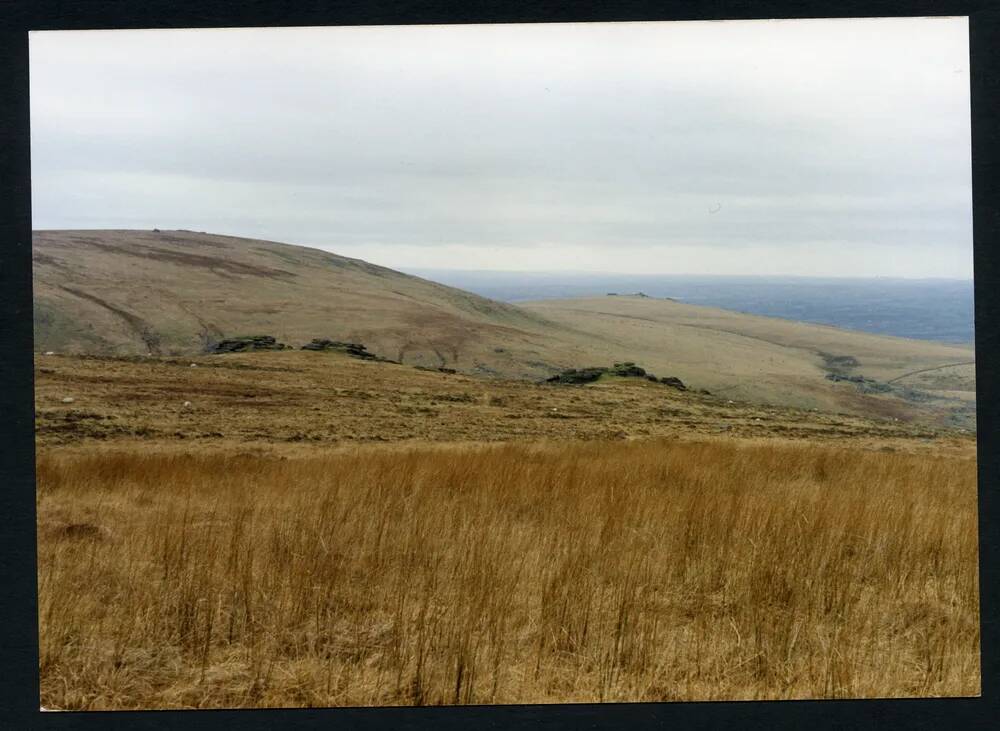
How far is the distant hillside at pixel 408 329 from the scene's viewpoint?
32062mm

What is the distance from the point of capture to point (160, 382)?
60.0ft

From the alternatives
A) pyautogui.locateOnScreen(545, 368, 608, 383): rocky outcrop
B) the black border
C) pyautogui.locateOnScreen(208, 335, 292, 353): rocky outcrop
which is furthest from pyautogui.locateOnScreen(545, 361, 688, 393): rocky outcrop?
the black border

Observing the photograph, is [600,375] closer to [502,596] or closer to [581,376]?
[581,376]

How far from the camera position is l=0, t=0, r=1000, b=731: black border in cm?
372

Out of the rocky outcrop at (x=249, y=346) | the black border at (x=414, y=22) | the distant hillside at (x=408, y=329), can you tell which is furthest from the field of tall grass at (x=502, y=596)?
the rocky outcrop at (x=249, y=346)

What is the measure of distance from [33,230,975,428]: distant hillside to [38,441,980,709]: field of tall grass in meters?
19.1

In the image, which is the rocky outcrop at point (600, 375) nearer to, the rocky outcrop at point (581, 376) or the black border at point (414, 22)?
the rocky outcrop at point (581, 376)

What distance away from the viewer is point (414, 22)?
4008 mm

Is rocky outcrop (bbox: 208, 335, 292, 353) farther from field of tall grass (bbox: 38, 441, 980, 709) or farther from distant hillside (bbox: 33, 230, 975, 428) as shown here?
field of tall grass (bbox: 38, 441, 980, 709)

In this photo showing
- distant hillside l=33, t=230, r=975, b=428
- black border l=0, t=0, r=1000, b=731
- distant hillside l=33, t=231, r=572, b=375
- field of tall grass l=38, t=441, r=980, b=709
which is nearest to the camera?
black border l=0, t=0, r=1000, b=731

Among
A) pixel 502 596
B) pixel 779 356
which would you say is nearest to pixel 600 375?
pixel 502 596

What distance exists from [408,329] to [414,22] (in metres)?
34.9

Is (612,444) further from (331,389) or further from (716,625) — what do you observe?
(331,389)

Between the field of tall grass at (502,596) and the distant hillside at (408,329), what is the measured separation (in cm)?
1911
